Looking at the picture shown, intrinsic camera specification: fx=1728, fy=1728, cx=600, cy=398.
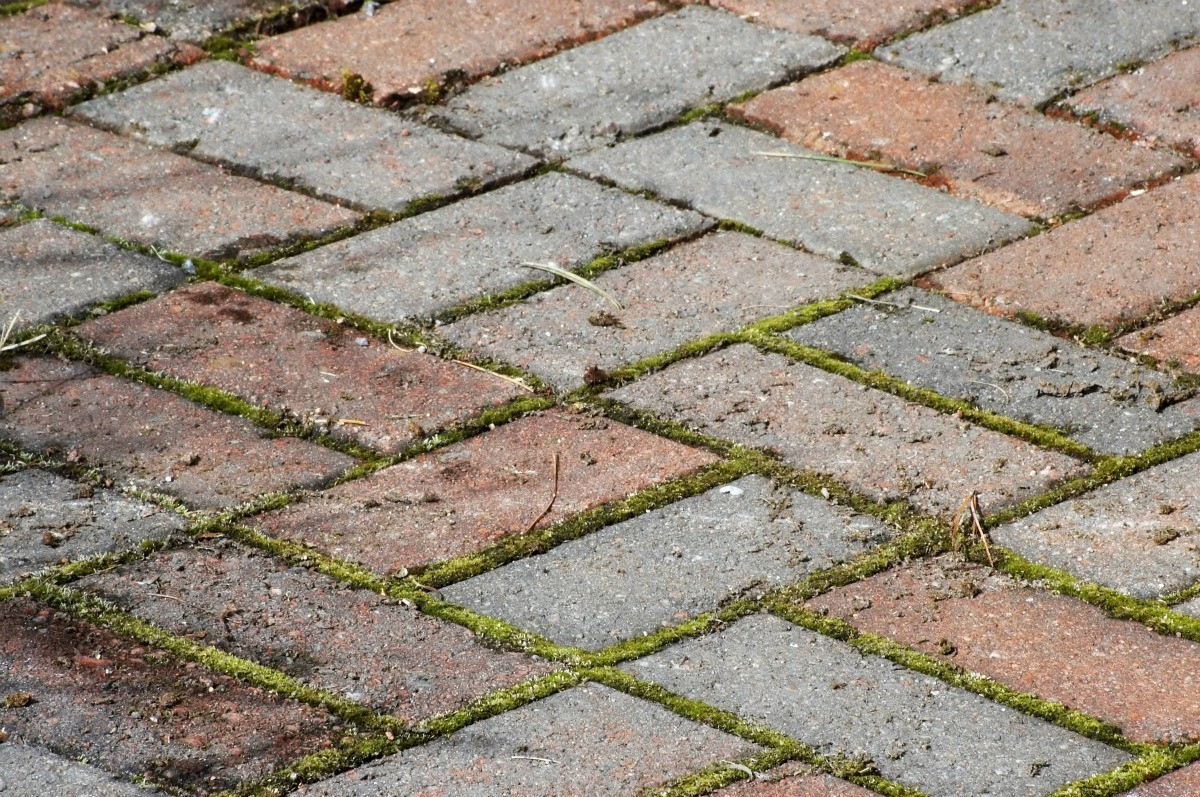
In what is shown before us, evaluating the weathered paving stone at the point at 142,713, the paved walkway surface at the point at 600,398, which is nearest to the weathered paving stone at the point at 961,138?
the paved walkway surface at the point at 600,398

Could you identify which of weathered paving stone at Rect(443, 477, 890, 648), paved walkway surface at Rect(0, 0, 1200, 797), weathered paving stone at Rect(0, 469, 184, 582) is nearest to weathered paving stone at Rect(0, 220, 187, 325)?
paved walkway surface at Rect(0, 0, 1200, 797)

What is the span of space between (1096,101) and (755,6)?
3.16 feet

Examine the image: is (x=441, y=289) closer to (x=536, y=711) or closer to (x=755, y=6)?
(x=536, y=711)

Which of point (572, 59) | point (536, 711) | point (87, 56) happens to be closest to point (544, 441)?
point (536, 711)

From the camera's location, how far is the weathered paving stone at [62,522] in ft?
8.30

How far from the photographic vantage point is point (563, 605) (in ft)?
8.01

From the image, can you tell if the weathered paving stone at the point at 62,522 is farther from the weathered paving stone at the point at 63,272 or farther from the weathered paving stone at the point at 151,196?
the weathered paving stone at the point at 151,196

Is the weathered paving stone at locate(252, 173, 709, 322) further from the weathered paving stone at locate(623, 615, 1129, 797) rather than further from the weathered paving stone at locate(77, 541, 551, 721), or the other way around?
the weathered paving stone at locate(623, 615, 1129, 797)

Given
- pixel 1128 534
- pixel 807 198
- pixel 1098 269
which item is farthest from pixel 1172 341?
pixel 807 198

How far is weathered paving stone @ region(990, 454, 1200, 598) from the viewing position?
249 centimetres

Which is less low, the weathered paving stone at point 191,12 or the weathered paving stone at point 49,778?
the weathered paving stone at point 191,12

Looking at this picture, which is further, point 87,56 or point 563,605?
point 87,56

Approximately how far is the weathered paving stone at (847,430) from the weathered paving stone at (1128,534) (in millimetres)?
78

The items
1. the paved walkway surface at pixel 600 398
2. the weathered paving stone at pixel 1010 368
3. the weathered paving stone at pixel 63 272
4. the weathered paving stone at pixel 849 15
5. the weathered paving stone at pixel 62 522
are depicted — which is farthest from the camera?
the weathered paving stone at pixel 849 15
